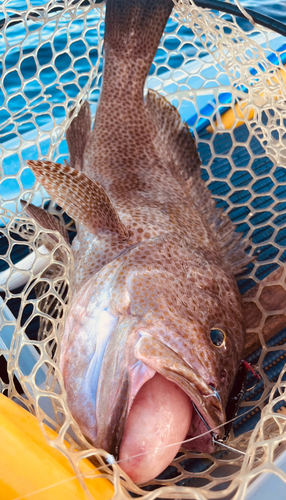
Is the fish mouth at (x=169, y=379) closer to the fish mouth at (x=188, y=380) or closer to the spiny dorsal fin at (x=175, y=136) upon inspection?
the fish mouth at (x=188, y=380)

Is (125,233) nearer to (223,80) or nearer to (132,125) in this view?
(132,125)

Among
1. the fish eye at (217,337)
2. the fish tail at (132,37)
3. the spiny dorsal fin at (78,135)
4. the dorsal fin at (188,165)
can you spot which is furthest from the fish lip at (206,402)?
the fish tail at (132,37)

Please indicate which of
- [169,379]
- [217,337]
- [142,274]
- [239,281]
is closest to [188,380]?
[169,379]

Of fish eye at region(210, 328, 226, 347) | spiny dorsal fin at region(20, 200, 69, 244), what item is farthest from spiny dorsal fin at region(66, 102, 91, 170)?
fish eye at region(210, 328, 226, 347)

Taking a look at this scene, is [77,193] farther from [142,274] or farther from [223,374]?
[223,374]

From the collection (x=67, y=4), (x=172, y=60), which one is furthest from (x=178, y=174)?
(x=172, y=60)

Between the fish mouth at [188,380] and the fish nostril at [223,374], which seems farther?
the fish nostril at [223,374]

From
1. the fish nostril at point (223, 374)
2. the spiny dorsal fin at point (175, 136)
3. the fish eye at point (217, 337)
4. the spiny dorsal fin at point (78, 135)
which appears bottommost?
the fish nostril at point (223, 374)
